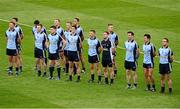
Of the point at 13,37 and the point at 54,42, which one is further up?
the point at 13,37

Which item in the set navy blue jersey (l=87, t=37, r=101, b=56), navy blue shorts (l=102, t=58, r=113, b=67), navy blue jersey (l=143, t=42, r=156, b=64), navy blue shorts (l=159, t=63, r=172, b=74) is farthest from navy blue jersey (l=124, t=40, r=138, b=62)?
navy blue jersey (l=87, t=37, r=101, b=56)

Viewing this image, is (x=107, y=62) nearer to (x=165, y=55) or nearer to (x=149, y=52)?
(x=149, y=52)

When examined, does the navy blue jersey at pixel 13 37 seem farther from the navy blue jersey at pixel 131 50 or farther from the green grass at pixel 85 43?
the navy blue jersey at pixel 131 50

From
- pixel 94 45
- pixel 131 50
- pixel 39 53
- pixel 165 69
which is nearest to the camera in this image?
pixel 165 69

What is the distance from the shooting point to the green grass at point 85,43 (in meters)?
27.6

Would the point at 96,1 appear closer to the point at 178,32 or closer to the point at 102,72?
the point at 178,32

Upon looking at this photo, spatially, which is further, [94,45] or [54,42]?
[54,42]

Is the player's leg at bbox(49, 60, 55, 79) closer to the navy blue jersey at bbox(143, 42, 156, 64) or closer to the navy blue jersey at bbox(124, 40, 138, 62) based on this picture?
the navy blue jersey at bbox(124, 40, 138, 62)

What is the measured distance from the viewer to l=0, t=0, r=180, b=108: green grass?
27641mm

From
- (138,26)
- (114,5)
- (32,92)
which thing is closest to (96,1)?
(114,5)

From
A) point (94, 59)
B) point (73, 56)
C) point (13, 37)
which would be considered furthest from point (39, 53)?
point (94, 59)

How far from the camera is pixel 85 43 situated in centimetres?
3872

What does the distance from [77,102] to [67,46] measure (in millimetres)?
4799

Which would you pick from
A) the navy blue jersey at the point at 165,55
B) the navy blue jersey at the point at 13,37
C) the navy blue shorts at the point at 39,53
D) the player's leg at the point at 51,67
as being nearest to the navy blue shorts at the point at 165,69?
the navy blue jersey at the point at 165,55
